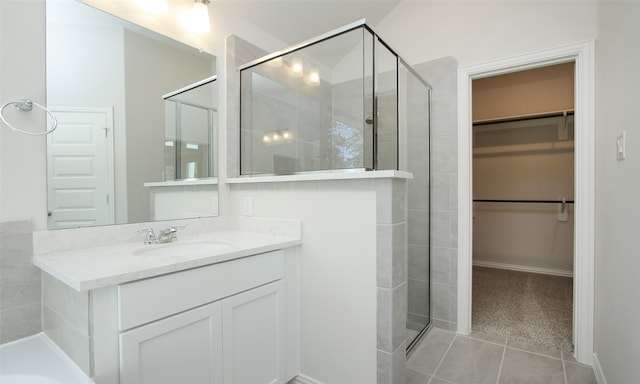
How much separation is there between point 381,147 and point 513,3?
1.65 metres

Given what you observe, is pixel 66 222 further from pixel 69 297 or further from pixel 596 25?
pixel 596 25

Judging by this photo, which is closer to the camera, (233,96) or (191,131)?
(191,131)

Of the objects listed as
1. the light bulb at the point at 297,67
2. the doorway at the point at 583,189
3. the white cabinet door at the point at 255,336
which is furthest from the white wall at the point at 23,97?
the doorway at the point at 583,189

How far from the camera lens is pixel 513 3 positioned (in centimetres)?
223

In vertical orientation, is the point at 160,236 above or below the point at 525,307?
above

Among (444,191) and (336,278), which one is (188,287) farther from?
(444,191)

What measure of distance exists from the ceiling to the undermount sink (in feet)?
5.22

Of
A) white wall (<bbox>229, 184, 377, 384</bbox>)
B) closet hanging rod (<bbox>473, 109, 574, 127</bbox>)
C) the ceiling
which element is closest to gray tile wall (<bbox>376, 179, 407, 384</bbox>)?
white wall (<bbox>229, 184, 377, 384</bbox>)

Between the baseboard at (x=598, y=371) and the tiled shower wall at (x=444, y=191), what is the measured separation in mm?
817

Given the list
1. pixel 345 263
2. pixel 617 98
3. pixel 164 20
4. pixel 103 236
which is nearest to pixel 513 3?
pixel 617 98

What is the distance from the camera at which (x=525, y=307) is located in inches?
112

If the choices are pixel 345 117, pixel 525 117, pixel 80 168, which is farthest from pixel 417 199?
pixel 525 117

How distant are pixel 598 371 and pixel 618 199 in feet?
3.62

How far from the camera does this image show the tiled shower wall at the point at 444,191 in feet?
7.83
